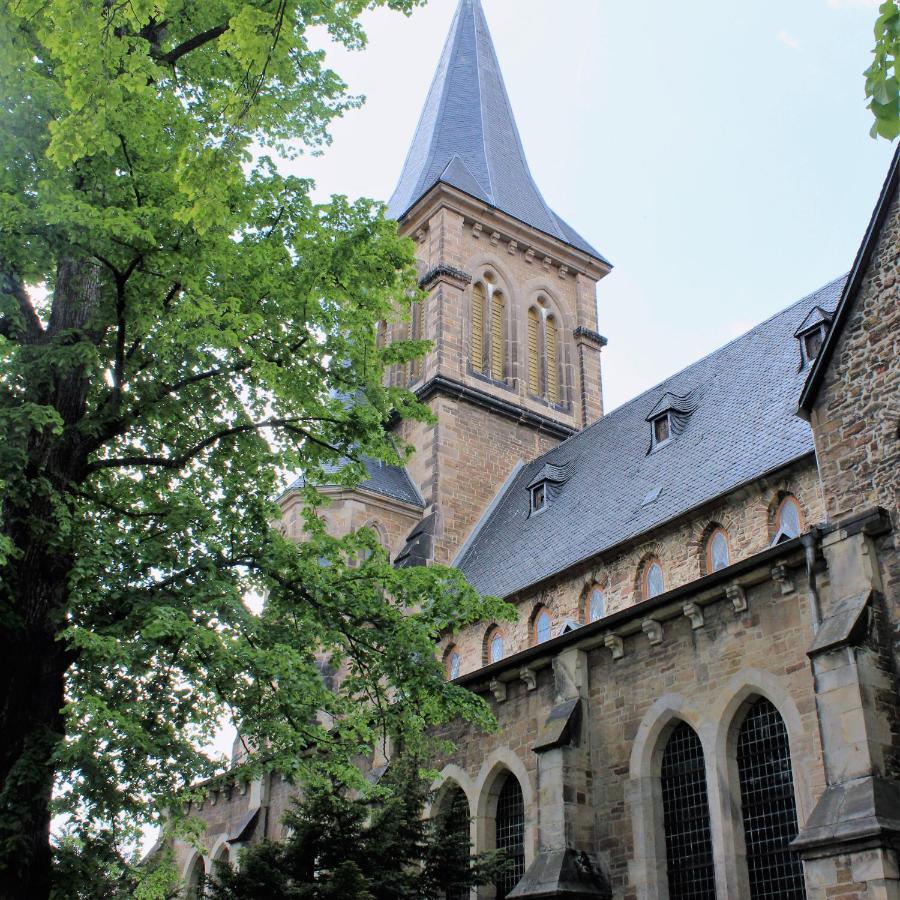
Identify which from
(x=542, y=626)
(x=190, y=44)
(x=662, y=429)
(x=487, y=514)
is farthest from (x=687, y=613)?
(x=487, y=514)

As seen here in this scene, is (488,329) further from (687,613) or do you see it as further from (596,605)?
(687,613)

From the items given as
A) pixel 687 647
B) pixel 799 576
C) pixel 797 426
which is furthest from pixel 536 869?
pixel 797 426

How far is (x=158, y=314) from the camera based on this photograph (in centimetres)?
1030

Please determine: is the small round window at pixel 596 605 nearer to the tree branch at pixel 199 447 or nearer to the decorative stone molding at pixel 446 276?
the tree branch at pixel 199 447

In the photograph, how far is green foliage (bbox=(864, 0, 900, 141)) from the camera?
4711 mm

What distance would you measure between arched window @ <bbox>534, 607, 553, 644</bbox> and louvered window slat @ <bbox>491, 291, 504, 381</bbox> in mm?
10645

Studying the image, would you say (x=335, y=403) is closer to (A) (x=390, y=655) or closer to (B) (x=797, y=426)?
(A) (x=390, y=655)

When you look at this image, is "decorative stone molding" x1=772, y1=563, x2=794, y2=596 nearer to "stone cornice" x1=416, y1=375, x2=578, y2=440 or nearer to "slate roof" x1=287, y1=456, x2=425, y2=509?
"slate roof" x1=287, y1=456, x2=425, y2=509

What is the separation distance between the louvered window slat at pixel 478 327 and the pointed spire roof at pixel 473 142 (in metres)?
2.82

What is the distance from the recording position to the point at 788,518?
1577cm

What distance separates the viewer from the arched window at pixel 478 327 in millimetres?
29406

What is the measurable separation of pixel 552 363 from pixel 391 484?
7.16 m

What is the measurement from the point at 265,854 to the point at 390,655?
396 centimetres

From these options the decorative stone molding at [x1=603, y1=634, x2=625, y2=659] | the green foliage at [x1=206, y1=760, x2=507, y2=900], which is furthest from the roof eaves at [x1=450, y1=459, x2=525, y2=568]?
the green foliage at [x1=206, y1=760, x2=507, y2=900]
